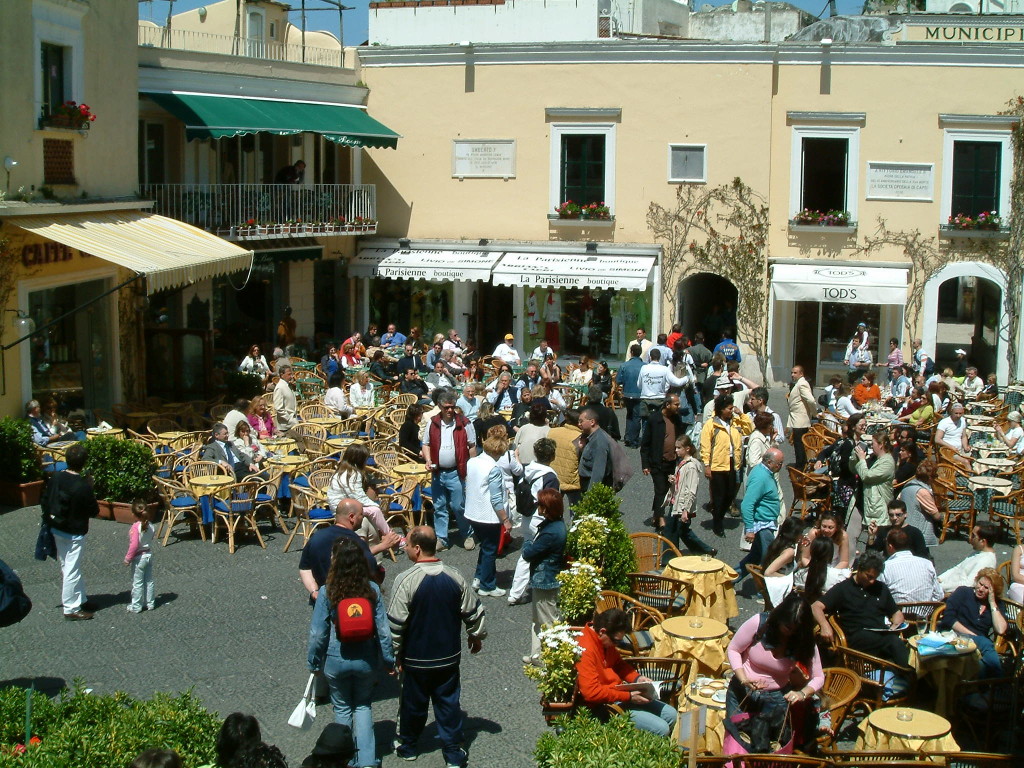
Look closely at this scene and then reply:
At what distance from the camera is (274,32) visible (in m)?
25.8

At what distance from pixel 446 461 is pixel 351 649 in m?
4.93

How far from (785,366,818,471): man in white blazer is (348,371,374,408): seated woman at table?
19.7 feet

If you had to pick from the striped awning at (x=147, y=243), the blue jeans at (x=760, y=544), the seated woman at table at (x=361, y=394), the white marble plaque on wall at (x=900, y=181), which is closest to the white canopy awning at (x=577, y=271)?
the white marble plaque on wall at (x=900, y=181)

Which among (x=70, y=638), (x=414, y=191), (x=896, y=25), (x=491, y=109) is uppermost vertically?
(x=896, y=25)

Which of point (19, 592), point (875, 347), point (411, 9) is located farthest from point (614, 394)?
point (19, 592)

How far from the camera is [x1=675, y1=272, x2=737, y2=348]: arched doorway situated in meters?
24.7

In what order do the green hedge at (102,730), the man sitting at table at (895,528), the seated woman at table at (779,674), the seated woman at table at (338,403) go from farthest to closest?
the seated woman at table at (338,403) < the man sitting at table at (895,528) < the seated woman at table at (779,674) < the green hedge at (102,730)

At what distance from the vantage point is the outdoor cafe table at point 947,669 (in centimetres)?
816

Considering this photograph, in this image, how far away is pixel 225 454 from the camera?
13203 mm

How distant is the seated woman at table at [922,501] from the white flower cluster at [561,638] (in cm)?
499

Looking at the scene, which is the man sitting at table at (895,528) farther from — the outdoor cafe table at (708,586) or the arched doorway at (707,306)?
the arched doorway at (707,306)

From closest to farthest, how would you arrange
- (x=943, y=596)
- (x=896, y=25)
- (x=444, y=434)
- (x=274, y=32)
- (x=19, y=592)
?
(x=19, y=592) → (x=943, y=596) → (x=444, y=434) → (x=896, y=25) → (x=274, y=32)

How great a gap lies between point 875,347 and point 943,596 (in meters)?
14.9

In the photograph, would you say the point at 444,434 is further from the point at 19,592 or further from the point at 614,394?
the point at 614,394
